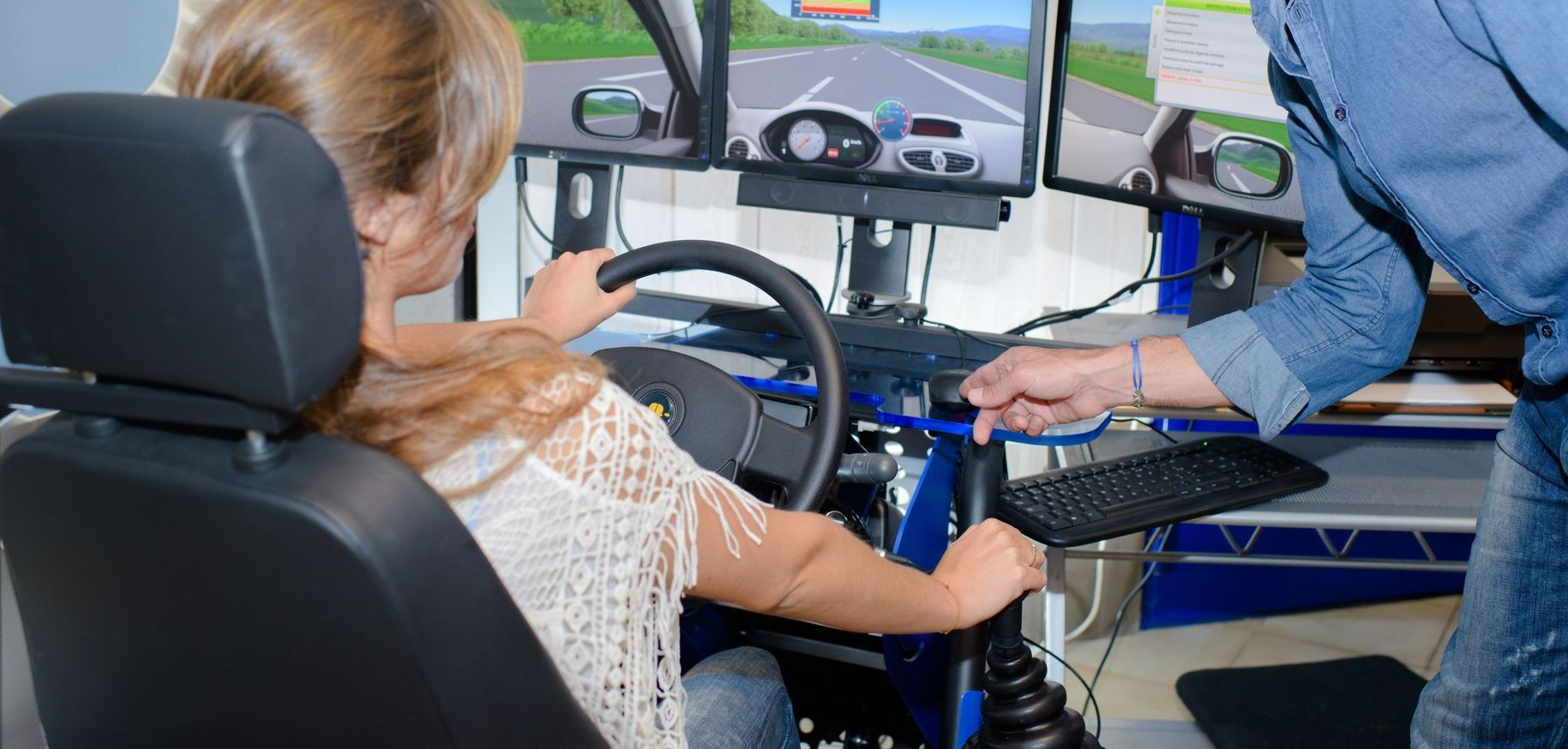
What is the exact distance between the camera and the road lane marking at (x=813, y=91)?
1.84 meters

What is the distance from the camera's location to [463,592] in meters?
0.65

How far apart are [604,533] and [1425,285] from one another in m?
1.05

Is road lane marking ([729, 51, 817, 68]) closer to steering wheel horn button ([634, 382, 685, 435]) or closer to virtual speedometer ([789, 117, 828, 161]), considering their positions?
virtual speedometer ([789, 117, 828, 161])

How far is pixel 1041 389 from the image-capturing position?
1.42 m

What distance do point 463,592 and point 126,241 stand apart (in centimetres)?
24

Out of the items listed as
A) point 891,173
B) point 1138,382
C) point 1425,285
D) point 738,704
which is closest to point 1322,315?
point 1425,285

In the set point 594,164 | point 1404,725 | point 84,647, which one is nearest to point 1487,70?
point 84,647

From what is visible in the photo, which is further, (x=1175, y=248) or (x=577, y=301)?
(x=1175, y=248)

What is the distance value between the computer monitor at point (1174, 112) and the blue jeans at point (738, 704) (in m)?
0.94

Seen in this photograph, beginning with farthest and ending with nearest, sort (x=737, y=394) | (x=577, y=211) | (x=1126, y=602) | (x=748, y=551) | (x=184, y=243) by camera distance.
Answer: (x=1126, y=602), (x=577, y=211), (x=737, y=394), (x=748, y=551), (x=184, y=243)

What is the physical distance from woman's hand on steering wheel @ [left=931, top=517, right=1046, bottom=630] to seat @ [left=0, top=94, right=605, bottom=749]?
43 centimetres

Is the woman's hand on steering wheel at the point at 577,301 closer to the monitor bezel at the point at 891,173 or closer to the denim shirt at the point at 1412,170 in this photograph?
the monitor bezel at the point at 891,173

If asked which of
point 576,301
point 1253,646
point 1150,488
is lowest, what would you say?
point 1253,646

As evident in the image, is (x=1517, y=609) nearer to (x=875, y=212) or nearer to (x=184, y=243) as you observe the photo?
(x=875, y=212)
